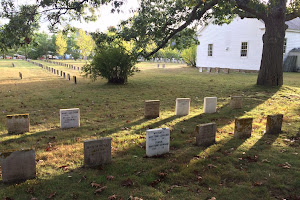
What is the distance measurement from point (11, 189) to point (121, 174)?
169cm

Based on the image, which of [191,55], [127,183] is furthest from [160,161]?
[191,55]

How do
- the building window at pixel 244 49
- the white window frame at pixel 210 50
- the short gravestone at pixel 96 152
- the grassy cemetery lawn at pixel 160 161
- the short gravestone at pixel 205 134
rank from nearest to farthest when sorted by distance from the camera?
the grassy cemetery lawn at pixel 160 161 → the short gravestone at pixel 96 152 → the short gravestone at pixel 205 134 → the building window at pixel 244 49 → the white window frame at pixel 210 50

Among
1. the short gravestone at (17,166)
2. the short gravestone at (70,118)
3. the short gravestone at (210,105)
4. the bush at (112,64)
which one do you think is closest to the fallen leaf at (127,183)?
the short gravestone at (17,166)

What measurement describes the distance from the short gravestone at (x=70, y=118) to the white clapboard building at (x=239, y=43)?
72.4 feet

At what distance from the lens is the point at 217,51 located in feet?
101

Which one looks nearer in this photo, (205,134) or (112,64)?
Result: (205,134)

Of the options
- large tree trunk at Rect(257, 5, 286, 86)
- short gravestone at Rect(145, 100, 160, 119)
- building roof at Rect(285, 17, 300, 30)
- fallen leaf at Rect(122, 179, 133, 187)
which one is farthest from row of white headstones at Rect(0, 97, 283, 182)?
building roof at Rect(285, 17, 300, 30)

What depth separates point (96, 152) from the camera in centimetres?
431

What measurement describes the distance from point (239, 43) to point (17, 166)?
91.7 ft

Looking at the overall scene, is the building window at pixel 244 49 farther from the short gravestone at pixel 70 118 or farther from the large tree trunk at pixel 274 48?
the short gravestone at pixel 70 118

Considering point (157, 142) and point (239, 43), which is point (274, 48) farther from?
point (239, 43)

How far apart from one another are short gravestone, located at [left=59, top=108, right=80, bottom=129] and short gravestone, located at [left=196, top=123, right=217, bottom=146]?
3526 mm

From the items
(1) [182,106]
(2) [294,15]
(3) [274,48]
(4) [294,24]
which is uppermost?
(4) [294,24]

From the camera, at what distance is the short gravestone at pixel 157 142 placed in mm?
4770
